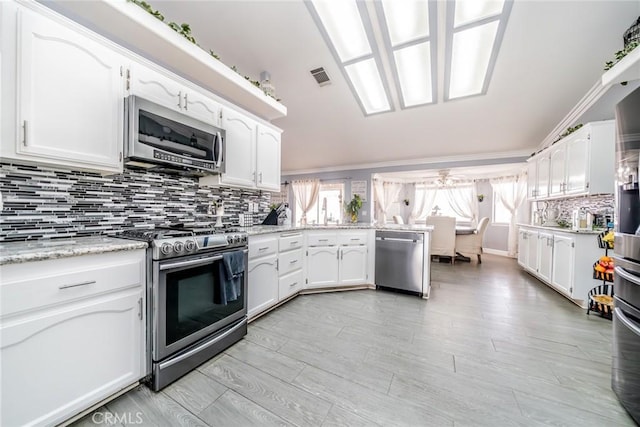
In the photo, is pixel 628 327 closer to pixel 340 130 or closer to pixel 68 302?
pixel 68 302

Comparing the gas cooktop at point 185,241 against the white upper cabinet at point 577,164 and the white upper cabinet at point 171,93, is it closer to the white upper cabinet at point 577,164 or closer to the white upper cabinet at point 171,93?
the white upper cabinet at point 171,93

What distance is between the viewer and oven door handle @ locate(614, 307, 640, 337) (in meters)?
1.14

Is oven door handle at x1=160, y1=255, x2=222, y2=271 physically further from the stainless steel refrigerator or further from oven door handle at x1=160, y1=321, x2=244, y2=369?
the stainless steel refrigerator

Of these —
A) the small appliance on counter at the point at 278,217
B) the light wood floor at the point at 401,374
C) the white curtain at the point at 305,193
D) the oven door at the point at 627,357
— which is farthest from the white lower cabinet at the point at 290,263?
the white curtain at the point at 305,193

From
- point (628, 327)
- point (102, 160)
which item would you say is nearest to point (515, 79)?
point (628, 327)

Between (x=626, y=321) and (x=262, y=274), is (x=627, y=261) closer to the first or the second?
(x=626, y=321)

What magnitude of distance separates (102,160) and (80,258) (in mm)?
717

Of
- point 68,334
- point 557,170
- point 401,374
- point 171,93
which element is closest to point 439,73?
point 557,170

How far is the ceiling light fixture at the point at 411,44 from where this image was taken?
2.65 m

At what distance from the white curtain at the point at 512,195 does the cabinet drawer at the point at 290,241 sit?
19.4 ft

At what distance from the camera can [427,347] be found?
183cm

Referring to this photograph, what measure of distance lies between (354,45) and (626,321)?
11.8 ft

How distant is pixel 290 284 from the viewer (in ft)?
8.70

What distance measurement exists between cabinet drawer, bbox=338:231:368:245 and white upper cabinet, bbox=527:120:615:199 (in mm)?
2771
